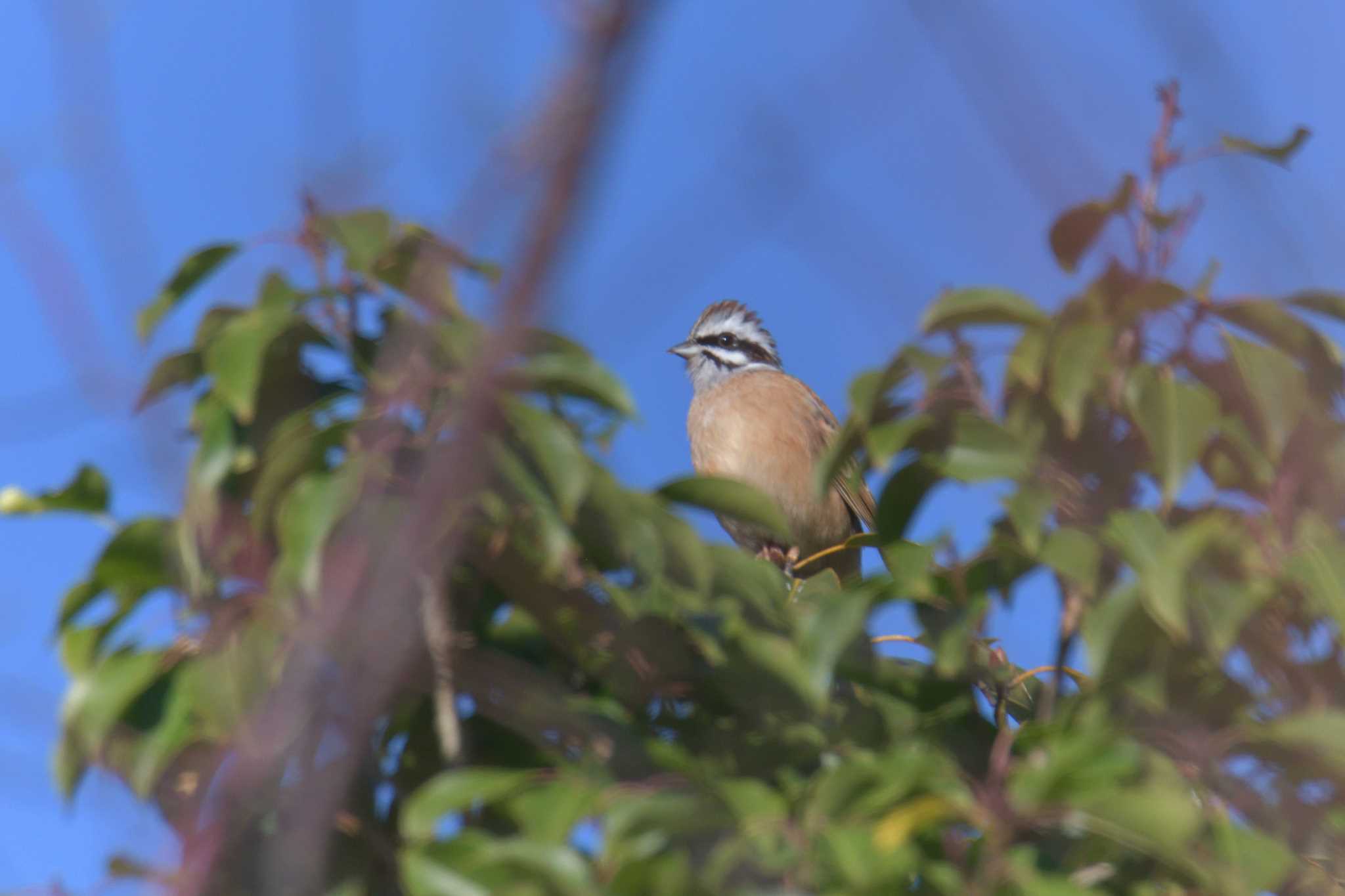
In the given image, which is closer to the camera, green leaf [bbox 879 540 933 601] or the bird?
green leaf [bbox 879 540 933 601]

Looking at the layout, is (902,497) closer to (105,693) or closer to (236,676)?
(236,676)

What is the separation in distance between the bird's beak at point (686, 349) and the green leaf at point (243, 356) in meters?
5.30

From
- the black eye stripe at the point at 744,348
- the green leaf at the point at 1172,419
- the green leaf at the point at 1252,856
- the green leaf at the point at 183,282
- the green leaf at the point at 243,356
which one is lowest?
the green leaf at the point at 1252,856

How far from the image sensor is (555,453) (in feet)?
7.91

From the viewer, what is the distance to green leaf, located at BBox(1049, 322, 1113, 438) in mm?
2643

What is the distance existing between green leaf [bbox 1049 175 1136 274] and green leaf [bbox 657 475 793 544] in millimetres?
761

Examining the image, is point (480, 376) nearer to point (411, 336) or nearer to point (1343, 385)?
point (411, 336)

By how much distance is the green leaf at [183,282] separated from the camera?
267 centimetres

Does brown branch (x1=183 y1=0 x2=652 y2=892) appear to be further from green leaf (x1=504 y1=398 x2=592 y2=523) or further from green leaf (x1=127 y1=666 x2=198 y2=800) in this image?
green leaf (x1=127 y1=666 x2=198 y2=800)

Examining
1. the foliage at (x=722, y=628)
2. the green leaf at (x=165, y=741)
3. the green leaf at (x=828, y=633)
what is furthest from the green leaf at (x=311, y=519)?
the green leaf at (x=828, y=633)

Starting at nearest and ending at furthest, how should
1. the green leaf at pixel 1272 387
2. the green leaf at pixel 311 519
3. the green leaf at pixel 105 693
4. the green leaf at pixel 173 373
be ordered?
the green leaf at pixel 311 519 → the green leaf at pixel 105 693 → the green leaf at pixel 173 373 → the green leaf at pixel 1272 387

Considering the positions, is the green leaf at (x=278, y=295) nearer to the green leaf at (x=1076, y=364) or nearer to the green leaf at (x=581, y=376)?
the green leaf at (x=581, y=376)

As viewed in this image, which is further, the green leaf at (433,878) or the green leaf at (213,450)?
the green leaf at (213,450)

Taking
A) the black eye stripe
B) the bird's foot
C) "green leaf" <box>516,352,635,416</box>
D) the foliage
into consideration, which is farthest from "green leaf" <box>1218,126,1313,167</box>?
the black eye stripe
